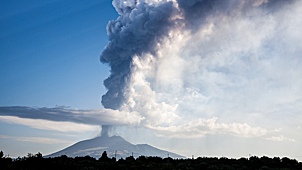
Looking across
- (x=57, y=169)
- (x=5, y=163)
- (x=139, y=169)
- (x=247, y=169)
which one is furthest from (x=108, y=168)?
(x=247, y=169)

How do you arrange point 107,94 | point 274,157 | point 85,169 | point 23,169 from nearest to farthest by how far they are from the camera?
point 23,169, point 85,169, point 274,157, point 107,94

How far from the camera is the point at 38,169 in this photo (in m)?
16.3

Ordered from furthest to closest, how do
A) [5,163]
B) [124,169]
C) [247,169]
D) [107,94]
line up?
1. [107,94]
2. [247,169]
3. [124,169]
4. [5,163]

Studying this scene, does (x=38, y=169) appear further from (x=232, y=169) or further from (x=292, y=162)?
(x=292, y=162)

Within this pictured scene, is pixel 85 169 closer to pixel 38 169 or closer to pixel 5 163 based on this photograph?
pixel 38 169

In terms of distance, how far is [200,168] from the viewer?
21750mm

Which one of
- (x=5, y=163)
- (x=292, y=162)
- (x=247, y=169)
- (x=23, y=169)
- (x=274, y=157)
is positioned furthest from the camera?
(x=274, y=157)

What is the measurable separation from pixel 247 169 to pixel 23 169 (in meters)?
22.4

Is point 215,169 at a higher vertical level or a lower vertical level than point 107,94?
lower

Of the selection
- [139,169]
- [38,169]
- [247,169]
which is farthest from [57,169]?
[247,169]

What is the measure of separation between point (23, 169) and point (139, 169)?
10907mm

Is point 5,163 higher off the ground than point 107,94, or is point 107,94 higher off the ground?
point 107,94

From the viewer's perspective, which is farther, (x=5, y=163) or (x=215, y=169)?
(x=215, y=169)

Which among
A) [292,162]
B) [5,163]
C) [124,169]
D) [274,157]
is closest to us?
[5,163]
